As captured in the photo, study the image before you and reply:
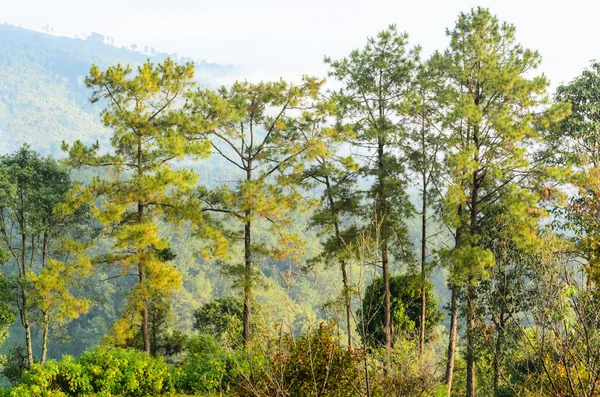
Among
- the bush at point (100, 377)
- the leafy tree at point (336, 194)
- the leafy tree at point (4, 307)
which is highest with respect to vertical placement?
the leafy tree at point (336, 194)

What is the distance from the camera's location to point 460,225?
11.5 m

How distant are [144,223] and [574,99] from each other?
1145 cm

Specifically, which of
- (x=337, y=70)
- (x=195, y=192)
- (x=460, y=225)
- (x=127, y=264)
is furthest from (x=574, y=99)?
(x=127, y=264)

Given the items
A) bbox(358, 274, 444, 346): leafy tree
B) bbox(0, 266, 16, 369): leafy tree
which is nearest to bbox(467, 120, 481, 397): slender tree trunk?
bbox(358, 274, 444, 346): leafy tree

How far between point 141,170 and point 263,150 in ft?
11.9

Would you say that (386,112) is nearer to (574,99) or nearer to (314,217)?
(314,217)

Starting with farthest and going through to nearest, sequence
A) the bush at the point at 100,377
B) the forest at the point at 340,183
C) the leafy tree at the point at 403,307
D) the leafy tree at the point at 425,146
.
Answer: the leafy tree at the point at 403,307 < the leafy tree at the point at 425,146 < the forest at the point at 340,183 < the bush at the point at 100,377

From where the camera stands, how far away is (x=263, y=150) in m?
14.2

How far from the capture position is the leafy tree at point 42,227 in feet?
40.3

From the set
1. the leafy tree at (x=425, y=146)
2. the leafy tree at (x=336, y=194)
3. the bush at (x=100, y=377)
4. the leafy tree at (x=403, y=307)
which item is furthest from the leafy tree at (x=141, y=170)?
the leafy tree at (x=403, y=307)

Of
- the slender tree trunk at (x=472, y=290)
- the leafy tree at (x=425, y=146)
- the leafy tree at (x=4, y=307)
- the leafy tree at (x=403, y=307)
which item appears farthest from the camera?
the leafy tree at (x=403, y=307)

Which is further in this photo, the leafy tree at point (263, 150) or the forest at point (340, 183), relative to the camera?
the leafy tree at point (263, 150)

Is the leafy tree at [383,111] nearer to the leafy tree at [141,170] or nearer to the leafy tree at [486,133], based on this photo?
the leafy tree at [486,133]

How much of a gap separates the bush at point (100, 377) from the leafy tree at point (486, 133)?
Answer: 6807 millimetres
